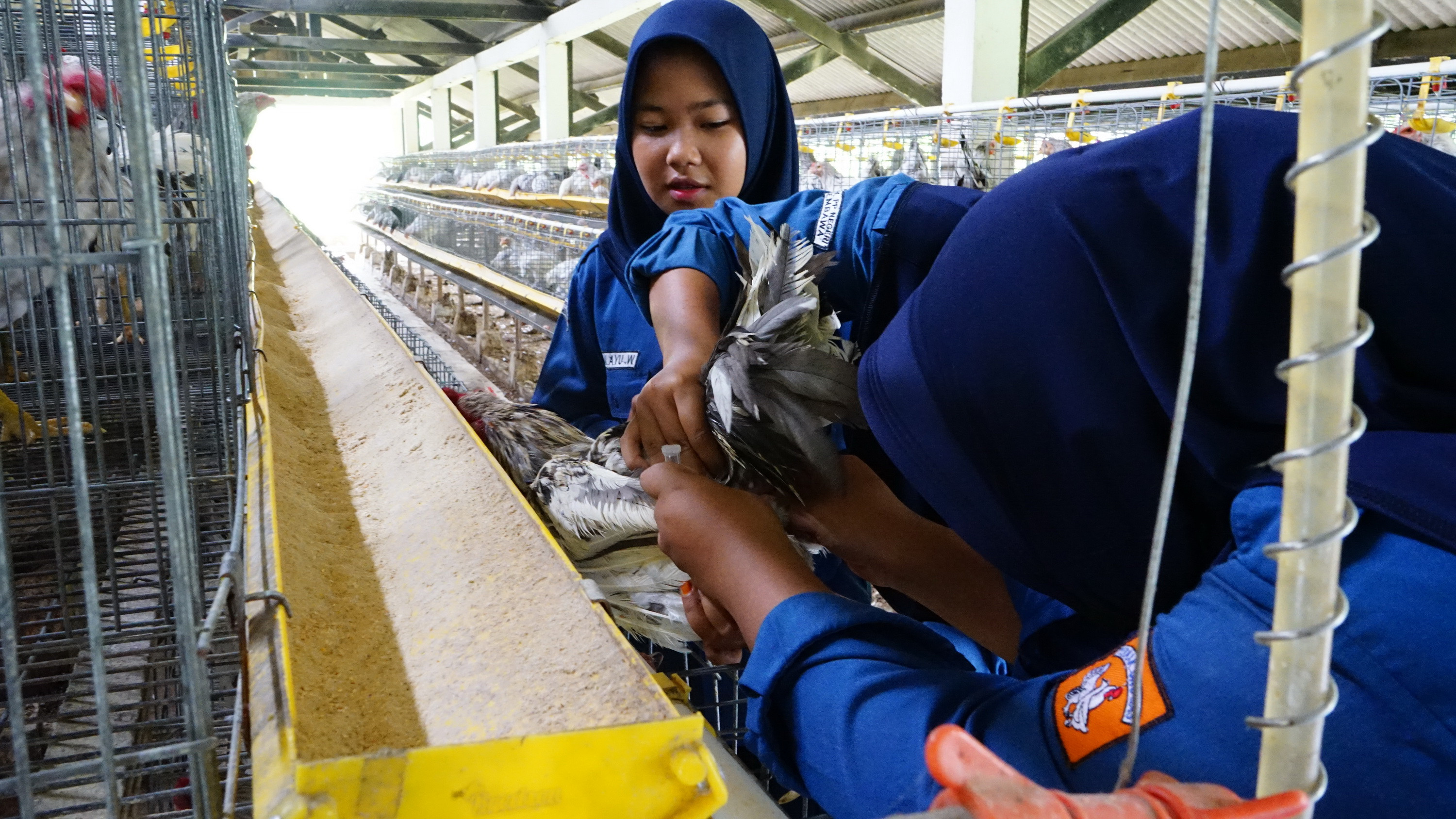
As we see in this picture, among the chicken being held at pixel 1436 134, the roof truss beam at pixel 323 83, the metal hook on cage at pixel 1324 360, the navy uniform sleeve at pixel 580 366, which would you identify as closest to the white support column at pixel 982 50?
the chicken being held at pixel 1436 134

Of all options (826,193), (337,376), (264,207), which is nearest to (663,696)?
(826,193)

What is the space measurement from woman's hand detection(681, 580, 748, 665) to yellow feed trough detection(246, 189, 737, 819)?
0.36ft

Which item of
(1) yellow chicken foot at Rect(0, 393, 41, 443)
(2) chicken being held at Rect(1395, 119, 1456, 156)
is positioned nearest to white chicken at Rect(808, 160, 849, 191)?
(2) chicken being held at Rect(1395, 119, 1456, 156)

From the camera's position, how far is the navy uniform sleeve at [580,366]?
1.57 m

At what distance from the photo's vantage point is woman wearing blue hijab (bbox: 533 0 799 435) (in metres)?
1.44

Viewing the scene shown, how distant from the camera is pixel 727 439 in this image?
0.96m

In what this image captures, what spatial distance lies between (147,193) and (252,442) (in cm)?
89

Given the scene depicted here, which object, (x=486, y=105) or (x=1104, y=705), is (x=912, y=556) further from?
(x=486, y=105)

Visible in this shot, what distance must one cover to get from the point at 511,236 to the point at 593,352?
15.3 feet

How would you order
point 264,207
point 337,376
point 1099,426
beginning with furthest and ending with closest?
point 264,207 → point 337,376 → point 1099,426

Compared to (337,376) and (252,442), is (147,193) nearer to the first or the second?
(252,442)

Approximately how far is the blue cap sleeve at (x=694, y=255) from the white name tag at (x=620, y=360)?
8.0 inches

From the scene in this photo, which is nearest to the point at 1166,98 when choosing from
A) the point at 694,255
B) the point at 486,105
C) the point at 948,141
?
the point at 948,141

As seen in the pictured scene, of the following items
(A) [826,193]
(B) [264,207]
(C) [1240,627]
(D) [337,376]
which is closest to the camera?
(C) [1240,627]
